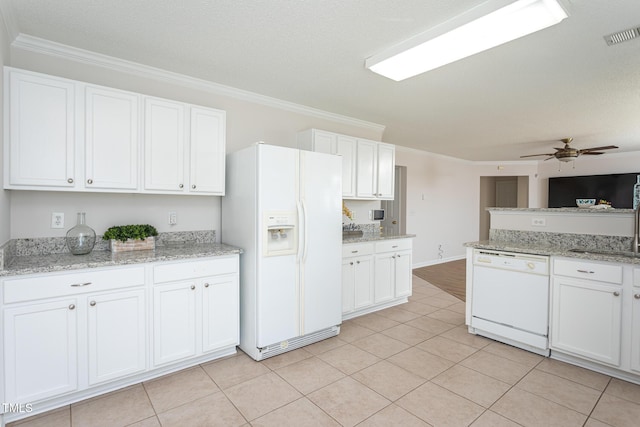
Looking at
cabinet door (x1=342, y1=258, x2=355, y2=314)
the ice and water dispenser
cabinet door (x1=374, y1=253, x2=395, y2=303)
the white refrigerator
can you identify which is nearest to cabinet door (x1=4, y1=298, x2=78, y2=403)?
the white refrigerator

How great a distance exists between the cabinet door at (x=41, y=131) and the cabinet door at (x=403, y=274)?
346cm

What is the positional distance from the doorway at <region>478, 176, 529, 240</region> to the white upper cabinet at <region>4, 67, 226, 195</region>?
7867 millimetres

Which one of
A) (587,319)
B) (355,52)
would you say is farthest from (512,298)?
(355,52)

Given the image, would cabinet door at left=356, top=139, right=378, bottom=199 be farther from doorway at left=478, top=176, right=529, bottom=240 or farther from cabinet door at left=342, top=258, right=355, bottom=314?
doorway at left=478, top=176, right=529, bottom=240

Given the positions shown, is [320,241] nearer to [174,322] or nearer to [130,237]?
[174,322]

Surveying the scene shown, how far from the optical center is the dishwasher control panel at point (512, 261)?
288cm

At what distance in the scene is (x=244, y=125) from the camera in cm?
347

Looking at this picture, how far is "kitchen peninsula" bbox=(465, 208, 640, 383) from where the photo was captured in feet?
8.11

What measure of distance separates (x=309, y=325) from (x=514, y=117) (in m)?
3.67

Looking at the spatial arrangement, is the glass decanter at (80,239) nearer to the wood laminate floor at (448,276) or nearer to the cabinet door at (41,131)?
the cabinet door at (41,131)

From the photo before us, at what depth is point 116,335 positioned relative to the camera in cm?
222

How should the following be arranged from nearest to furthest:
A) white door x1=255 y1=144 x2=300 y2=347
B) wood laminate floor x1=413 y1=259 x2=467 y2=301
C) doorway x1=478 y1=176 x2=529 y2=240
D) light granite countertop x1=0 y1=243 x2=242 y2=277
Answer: light granite countertop x1=0 y1=243 x2=242 y2=277 → white door x1=255 y1=144 x2=300 y2=347 → wood laminate floor x1=413 y1=259 x2=467 y2=301 → doorway x1=478 y1=176 x2=529 y2=240

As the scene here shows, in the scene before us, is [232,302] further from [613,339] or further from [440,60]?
[613,339]

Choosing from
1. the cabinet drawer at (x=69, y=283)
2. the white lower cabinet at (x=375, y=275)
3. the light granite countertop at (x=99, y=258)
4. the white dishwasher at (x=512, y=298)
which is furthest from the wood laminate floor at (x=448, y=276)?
the cabinet drawer at (x=69, y=283)
